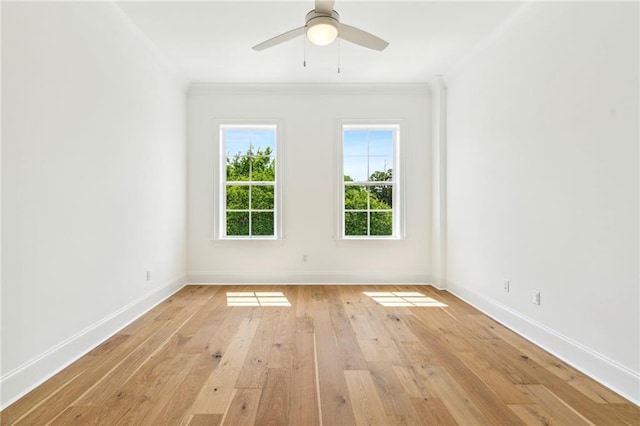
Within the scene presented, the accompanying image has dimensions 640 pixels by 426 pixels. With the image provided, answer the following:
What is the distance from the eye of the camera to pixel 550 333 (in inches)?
98.0

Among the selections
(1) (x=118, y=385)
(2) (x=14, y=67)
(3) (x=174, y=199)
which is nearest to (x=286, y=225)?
(3) (x=174, y=199)

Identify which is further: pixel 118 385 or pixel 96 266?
pixel 96 266

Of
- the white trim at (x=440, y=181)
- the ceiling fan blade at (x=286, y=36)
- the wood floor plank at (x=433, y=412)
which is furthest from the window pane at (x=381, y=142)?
the wood floor plank at (x=433, y=412)

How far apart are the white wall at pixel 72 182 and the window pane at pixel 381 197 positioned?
2835 millimetres

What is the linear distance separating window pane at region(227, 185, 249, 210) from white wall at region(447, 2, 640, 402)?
9.86ft

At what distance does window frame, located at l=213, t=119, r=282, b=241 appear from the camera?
465cm

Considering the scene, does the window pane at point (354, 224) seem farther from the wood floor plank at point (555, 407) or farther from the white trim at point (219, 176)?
the wood floor plank at point (555, 407)

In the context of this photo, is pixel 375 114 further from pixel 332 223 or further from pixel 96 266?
pixel 96 266

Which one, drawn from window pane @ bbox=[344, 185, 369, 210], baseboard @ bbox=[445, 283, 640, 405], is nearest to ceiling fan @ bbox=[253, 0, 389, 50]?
window pane @ bbox=[344, 185, 369, 210]

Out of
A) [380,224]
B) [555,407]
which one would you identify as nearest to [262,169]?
[380,224]

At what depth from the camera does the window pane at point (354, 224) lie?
479 centimetres

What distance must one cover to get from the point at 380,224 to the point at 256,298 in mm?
2037

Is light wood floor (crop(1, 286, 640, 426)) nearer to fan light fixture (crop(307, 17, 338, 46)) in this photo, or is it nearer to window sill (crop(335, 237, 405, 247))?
window sill (crop(335, 237, 405, 247))

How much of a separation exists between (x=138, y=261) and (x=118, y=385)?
1538mm
